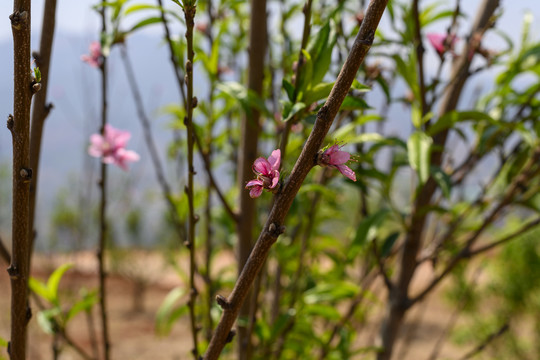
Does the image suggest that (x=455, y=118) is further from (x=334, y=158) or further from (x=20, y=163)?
(x=20, y=163)

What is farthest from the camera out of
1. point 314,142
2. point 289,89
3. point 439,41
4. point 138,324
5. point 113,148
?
point 138,324

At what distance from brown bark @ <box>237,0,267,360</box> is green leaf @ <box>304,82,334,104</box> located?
19 cm

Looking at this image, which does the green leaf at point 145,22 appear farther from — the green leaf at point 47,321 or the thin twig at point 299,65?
the green leaf at point 47,321

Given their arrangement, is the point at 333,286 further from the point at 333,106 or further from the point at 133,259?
the point at 133,259

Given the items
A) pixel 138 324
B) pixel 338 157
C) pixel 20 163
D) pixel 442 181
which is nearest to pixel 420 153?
pixel 442 181

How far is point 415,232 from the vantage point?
0.80 meters

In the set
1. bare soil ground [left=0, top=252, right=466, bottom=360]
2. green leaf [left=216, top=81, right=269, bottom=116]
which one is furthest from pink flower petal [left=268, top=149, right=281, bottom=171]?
bare soil ground [left=0, top=252, right=466, bottom=360]

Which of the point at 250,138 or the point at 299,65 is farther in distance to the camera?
the point at 250,138

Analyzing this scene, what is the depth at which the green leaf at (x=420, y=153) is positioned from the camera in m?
0.60

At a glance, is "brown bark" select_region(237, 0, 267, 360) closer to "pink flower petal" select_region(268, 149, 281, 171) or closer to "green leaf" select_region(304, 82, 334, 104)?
"green leaf" select_region(304, 82, 334, 104)

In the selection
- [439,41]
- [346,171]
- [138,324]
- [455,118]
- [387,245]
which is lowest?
[346,171]

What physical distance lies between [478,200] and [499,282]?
6.36 feet

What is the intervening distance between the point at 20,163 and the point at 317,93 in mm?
241

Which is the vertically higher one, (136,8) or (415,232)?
(136,8)
